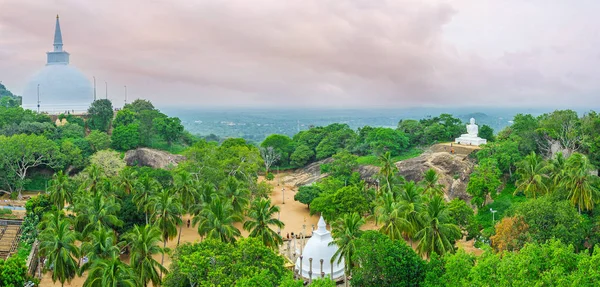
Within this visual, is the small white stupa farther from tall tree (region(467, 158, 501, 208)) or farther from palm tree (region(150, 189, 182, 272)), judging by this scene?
palm tree (region(150, 189, 182, 272))

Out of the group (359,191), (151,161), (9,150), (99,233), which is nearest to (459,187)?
(359,191)

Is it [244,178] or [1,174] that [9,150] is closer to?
[1,174]

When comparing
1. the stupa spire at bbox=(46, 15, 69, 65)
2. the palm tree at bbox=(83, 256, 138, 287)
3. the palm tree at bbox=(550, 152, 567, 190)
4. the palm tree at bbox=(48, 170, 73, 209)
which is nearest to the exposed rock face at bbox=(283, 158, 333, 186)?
the palm tree at bbox=(550, 152, 567, 190)

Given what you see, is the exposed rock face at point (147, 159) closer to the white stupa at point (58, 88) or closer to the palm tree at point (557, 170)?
the white stupa at point (58, 88)

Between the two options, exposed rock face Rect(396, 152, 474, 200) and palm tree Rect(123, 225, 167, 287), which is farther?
exposed rock face Rect(396, 152, 474, 200)

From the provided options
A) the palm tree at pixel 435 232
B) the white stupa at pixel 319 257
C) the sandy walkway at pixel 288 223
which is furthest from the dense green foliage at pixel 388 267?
the sandy walkway at pixel 288 223

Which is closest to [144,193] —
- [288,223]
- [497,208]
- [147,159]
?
[288,223]
